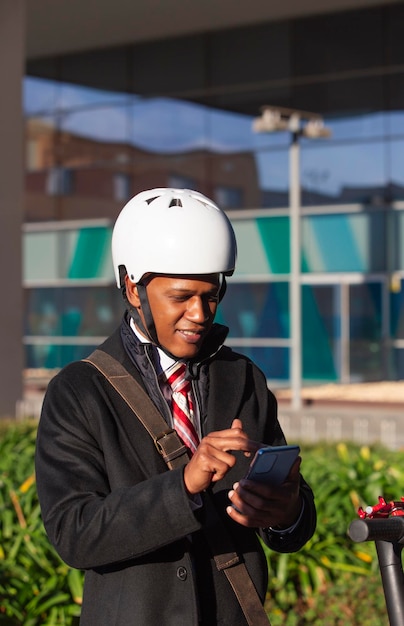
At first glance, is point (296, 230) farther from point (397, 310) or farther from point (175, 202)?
point (175, 202)

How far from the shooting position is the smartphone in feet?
7.26

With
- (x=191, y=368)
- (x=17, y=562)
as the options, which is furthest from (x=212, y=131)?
(x=191, y=368)

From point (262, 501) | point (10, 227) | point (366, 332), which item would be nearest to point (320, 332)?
point (366, 332)

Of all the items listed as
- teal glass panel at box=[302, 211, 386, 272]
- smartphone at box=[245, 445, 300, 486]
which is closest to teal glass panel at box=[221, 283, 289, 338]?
teal glass panel at box=[302, 211, 386, 272]

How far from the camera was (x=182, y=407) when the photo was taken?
2641 millimetres

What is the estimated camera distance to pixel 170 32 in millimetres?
27422

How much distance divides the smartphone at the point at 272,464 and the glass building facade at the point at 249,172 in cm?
2291

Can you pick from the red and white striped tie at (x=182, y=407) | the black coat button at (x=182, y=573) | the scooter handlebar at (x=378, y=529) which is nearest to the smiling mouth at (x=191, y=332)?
the red and white striped tie at (x=182, y=407)

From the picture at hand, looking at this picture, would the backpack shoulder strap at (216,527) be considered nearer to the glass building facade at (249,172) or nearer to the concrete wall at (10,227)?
the concrete wall at (10,227)

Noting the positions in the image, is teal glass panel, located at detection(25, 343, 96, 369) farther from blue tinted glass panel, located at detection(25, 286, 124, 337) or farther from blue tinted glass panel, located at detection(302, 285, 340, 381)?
blue tinted glass panel, located at detection(302, 285, 340, 381)

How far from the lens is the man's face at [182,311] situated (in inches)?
101

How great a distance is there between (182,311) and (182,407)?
23 cm

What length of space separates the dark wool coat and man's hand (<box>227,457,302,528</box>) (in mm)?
89

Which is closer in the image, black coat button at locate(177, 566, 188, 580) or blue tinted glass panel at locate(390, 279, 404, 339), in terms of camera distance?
black coat button at locate(177, 566, 188, 580)
